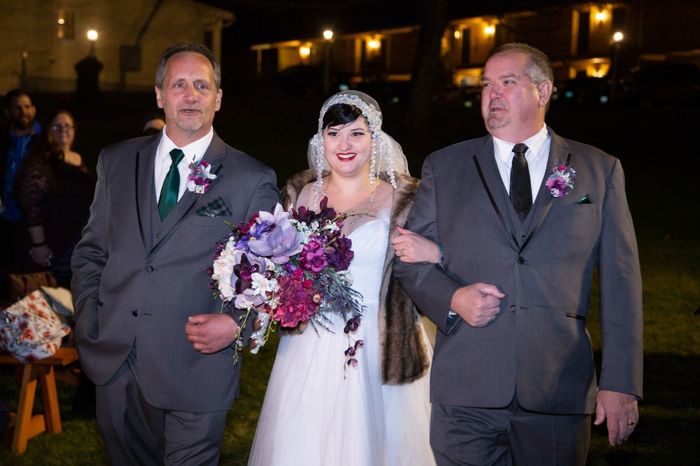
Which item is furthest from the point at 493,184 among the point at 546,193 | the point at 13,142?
the point at 13,142

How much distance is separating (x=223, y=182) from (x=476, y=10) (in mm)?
49947

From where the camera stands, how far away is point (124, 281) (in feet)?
16.8

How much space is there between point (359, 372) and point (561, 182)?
5.52ft

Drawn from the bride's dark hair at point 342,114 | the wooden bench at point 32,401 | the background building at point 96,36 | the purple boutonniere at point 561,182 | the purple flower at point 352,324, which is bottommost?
the wooden bench at point 32,401

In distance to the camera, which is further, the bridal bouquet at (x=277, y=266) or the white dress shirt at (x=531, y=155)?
the white dress shirt at (x=531, y=155)

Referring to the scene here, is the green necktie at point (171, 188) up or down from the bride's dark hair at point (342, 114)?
down

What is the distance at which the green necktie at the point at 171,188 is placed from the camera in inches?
203

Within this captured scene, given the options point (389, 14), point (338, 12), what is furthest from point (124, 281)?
point (338, 12)

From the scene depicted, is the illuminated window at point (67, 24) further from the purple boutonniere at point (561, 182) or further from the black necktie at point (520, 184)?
the purple boutonniere at point (561, 182)

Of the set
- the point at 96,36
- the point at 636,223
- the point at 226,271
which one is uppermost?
the point at 96,36

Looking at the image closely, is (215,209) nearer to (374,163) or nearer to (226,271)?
(226,271)

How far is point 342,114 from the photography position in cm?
589

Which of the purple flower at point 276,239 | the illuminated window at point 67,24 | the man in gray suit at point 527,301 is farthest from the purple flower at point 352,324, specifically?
the illuminated window at point 67,24

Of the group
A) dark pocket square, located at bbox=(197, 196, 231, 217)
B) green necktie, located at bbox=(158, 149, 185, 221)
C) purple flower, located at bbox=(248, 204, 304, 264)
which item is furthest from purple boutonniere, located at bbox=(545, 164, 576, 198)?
green necktie, located at bbox=(158, 149, 185, 221)
